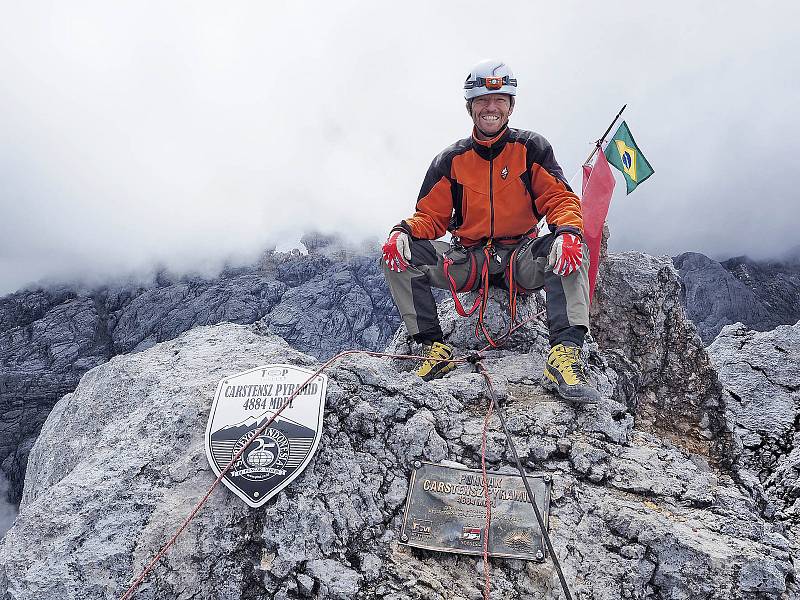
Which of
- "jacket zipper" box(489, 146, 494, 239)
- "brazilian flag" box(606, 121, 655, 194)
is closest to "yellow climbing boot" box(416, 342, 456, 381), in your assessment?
"jacket zipper" box(489, 146, 494, 239)

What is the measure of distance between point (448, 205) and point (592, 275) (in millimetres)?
2026

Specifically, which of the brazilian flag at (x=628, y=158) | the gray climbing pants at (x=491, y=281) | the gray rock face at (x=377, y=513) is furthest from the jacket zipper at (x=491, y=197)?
the brazilian flag at (x=628, y=158)

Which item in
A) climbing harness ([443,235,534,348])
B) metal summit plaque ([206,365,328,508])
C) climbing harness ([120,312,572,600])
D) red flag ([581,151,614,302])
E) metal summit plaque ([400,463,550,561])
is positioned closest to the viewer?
climbing harness ([120,312,572,600])

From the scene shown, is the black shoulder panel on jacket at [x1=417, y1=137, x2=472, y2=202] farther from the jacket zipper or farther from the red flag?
the red flag

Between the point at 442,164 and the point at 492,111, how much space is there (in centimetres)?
80

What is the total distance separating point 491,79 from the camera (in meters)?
5.53

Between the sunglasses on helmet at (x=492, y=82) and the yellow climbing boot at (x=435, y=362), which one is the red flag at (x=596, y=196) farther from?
the yellow climbing boot at (x=435, y=362)

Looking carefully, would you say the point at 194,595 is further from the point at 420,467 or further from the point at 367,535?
A: the point at 420,467

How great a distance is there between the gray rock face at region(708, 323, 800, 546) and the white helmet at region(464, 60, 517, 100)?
4369 millimetres

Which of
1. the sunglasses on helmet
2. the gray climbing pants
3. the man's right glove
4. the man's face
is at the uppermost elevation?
the sunglasses on helmet

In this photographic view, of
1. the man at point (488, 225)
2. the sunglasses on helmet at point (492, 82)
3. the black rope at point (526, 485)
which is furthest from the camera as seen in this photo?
the sunglasses on helmet at point (492, 82)

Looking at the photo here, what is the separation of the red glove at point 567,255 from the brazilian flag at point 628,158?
3.44m

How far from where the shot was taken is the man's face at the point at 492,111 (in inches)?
223

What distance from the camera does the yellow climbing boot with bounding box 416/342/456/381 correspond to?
5348 mm
